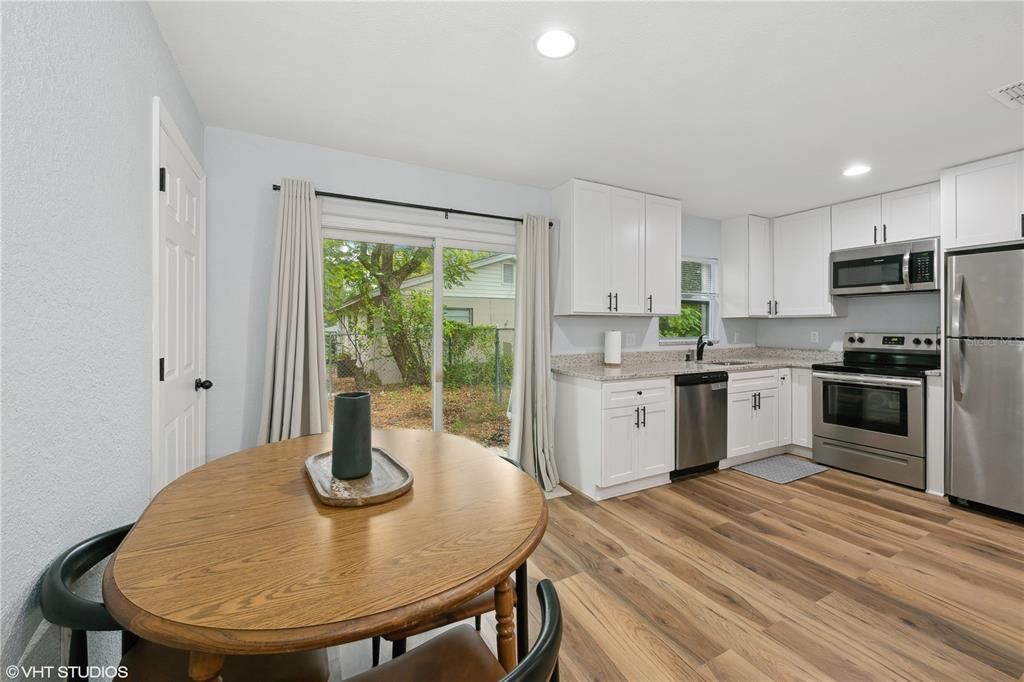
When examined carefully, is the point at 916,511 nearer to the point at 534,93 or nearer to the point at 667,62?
the point at 667,62

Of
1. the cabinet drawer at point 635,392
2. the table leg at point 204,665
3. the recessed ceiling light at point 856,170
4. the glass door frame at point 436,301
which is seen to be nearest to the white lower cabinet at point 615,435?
the cabinet drawer at point 635,392

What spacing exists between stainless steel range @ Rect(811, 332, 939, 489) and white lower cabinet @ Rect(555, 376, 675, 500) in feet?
5.35

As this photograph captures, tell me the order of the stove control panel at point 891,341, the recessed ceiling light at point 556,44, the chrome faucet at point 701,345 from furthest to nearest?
1. the chrome faucet at point 701,345
2. the stove control panel at point 891,341
3. the recessed ceiling light at point 556,44

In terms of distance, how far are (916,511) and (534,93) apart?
3.76 meters

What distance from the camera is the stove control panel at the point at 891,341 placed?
3.62 meters

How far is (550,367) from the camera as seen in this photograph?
3504 mm

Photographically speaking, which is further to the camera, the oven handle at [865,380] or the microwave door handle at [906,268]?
the microwave door handle at [906,268]

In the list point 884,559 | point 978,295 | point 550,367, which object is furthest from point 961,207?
point 550,367

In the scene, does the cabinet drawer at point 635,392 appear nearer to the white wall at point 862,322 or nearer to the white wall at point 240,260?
the white wall at point 862,322

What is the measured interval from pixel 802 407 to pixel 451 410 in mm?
3413

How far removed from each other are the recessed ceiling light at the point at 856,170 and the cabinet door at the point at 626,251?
59.6 inches

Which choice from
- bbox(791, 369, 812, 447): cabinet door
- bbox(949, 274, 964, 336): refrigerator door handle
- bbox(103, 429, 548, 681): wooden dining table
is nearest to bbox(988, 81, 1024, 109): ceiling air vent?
bbox(949, 274, 964, 336): refrigerator door handle

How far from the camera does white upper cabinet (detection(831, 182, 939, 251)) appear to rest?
344 cm

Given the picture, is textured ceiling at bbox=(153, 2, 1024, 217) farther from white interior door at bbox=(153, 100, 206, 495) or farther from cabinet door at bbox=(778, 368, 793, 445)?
cabinet door at bbox=(778, 368, 793, 445)
